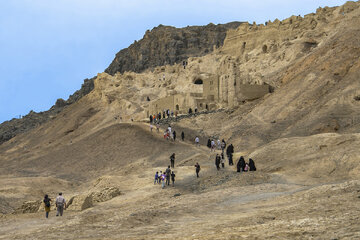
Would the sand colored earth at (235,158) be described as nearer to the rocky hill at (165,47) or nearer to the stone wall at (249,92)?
the stone wall at (249,92)

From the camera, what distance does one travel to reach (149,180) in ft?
79.3

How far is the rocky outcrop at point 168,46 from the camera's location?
108250mm

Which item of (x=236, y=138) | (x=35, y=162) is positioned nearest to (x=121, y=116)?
(x=35, y=162)

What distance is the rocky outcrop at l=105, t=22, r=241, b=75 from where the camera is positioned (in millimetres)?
108250

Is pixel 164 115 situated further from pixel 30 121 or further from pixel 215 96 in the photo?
pixel 30 121

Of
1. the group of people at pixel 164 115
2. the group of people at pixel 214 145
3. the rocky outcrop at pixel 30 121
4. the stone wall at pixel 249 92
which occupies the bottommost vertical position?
the group of people at pixel 214 145

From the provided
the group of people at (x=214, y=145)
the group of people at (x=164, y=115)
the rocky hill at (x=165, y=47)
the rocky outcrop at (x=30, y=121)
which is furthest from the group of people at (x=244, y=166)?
the rocky hill at (x=165, y=47)

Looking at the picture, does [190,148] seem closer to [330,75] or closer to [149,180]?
[149,180]

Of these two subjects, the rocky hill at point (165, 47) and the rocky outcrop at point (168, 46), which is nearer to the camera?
the rocky hill at point (165, 47)

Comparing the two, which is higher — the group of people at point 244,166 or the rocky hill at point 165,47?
the rocky hill at point 165,47

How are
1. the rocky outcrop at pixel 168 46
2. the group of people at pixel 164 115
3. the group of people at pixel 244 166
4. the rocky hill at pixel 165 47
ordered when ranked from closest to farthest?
the group of people at pixel 244 166, the group of people at pixel 164 115, the rocky hill at pixel 165 47, the rocky outcrop at pixel 168 46

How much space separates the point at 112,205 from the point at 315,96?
22308mm

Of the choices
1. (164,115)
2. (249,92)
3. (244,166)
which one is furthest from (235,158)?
(164,115)

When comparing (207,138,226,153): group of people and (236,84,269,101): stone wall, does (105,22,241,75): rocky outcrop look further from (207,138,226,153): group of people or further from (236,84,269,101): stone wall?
(207,138,226,153): group of people
